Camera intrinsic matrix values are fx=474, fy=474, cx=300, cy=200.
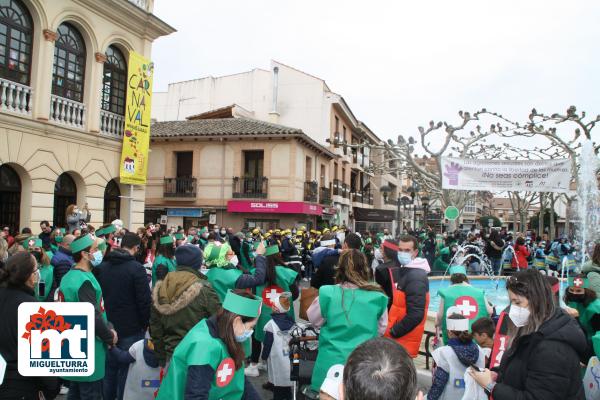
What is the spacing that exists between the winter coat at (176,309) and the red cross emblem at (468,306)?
104 inches

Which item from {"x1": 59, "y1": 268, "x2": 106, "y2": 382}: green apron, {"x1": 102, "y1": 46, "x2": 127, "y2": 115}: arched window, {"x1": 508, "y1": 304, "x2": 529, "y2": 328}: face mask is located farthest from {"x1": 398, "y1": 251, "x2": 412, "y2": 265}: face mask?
{"x1": 102, "y1": 46, "x2": 127, "y2": 115}: arched window

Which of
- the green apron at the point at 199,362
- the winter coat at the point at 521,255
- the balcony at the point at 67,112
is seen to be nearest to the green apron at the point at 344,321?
the green apron at the point at 199,362

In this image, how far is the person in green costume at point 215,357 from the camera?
8.76 feet

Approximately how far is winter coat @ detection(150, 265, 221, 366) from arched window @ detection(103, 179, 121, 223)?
1406 cm

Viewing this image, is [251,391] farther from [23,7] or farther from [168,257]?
[23,7]

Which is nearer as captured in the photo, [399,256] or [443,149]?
[399,256]

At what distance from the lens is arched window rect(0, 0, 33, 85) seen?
12.6m

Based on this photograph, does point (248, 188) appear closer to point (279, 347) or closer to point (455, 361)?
point (279, 347)

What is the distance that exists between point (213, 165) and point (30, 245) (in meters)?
20.6

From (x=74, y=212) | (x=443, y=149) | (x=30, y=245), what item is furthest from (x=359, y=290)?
(x=443, y=149)

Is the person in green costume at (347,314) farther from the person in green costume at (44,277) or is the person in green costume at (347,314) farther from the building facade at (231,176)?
the building facade at (231,176)

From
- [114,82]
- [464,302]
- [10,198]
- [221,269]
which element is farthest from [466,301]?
[114,82]

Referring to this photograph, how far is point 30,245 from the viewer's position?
7.01m

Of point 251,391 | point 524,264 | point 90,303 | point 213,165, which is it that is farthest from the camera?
point 213,165
